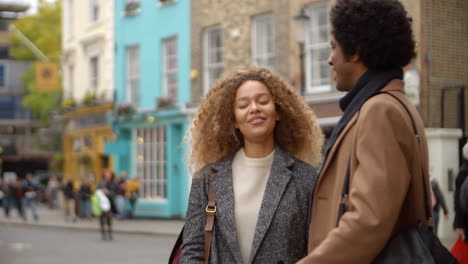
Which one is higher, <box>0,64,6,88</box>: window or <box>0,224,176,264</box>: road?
<box>0,64,6,88</box>: window

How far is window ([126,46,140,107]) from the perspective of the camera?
90.7ft

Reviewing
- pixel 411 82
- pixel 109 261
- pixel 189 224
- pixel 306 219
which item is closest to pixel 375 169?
pixel 306 219

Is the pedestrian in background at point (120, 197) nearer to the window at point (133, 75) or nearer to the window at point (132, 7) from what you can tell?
the window at point (133, 75)

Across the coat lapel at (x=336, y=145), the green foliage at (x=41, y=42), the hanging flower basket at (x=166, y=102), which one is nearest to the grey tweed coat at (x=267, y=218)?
the coat lapel at (x=336, y=145)

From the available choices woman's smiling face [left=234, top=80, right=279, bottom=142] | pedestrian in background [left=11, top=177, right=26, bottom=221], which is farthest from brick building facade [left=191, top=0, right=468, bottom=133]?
pedestrian in background [left=11, top=177, right=26, bottom=221]

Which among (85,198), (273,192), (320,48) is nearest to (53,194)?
(85,198)

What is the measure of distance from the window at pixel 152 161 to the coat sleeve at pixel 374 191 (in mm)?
23608

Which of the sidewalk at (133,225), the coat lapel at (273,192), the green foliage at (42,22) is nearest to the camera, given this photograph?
the coat lapel at (273,192)

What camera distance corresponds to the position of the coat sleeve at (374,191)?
7.98ft

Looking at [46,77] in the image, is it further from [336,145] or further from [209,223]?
[336,145]

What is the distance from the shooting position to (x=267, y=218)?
3.43 meters

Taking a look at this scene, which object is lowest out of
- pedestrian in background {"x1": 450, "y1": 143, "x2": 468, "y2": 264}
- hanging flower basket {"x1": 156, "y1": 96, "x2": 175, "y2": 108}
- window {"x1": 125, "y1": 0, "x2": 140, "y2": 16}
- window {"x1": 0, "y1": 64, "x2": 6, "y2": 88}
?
pedestrian in background {"x1": 450, "y1": 143, "x2": 468, "y2": 264}

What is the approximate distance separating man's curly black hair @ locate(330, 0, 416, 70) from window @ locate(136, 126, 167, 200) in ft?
76.9

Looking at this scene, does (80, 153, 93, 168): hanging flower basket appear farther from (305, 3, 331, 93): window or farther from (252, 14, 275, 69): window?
(305, 3, 331, 93): window
